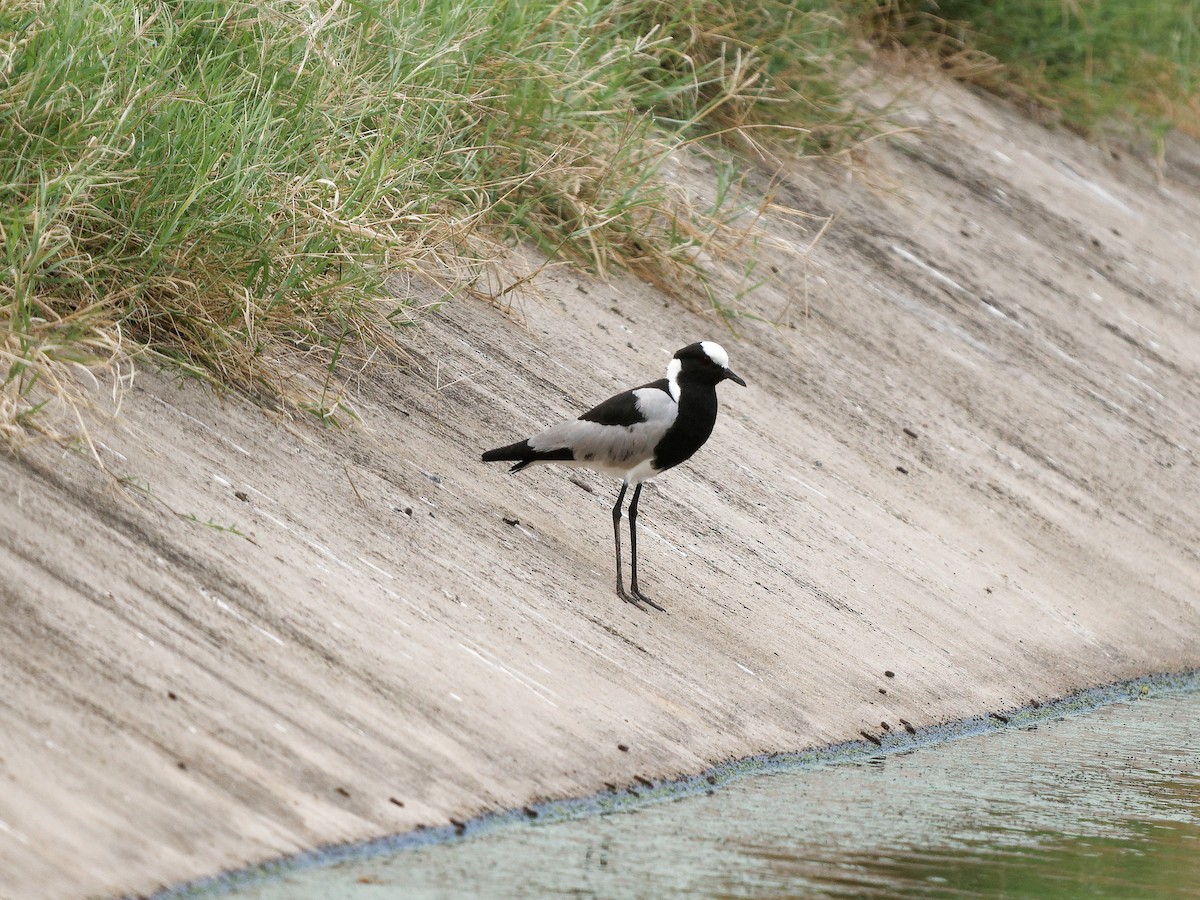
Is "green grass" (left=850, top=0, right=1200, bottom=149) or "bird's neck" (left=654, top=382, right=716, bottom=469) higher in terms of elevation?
"bird's neck" (left=654, top=382, right=716, bottom=469)

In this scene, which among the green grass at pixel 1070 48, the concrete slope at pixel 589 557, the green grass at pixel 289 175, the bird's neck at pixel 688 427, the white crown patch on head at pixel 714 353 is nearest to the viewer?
the concrete slope at pixel 589 557

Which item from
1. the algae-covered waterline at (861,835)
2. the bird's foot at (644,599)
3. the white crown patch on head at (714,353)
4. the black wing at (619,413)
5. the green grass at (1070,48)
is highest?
the white crown patch on head at (714,353)

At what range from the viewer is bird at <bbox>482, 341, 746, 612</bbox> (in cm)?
578

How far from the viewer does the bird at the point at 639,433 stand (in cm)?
578

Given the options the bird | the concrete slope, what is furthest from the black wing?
the concrete slope

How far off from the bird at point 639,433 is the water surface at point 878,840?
1.14 m

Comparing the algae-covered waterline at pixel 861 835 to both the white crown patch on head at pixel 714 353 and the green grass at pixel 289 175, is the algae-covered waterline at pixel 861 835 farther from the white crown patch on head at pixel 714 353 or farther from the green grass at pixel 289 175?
the green grass at pixel 289 175

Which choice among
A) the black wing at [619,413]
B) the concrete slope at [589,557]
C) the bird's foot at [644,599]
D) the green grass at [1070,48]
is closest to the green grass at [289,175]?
the concrete slope at [589,557]

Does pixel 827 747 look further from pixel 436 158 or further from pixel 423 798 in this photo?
pixel 436 158

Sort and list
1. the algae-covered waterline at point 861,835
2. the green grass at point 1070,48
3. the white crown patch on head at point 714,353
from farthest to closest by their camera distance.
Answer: the green grass at point 1070,48, the white crown patch on head at point 714,353, the algae-covered waterline at point 861,835

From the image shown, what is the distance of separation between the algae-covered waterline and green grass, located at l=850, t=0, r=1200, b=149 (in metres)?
7.18

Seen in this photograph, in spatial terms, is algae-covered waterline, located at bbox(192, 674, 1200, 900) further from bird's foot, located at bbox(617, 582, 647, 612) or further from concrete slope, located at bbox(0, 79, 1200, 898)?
bird's foot, located at bbox(617, 582, 647, 612)

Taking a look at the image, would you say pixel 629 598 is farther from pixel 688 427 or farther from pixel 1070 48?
pixel 1070 48

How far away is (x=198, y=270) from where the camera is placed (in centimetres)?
591
